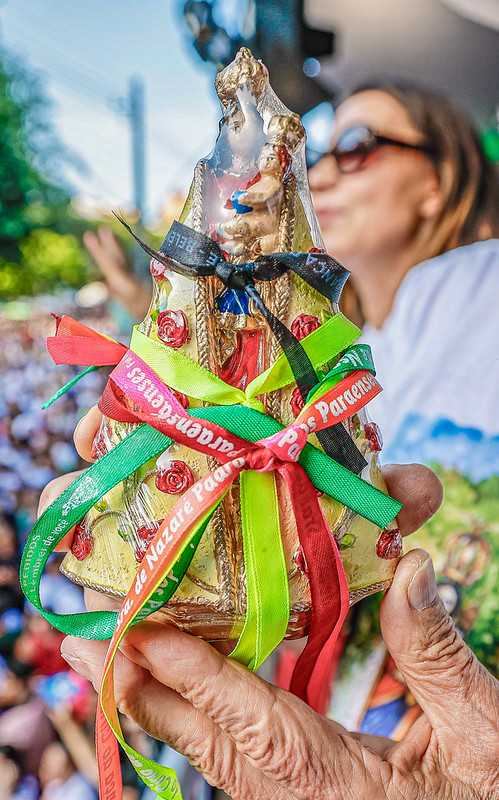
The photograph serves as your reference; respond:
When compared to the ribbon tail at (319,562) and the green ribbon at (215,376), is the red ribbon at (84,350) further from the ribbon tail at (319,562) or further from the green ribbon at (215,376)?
the ribbon tail at (319,562)

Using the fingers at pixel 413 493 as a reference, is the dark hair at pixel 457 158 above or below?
above

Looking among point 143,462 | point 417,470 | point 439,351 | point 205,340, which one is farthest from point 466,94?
point 143,462

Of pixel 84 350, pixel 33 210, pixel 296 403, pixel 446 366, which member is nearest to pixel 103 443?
pixel 84 350

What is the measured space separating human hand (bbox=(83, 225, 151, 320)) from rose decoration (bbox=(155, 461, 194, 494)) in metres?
1.32

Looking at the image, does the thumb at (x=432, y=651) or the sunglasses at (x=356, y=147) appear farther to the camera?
the sunglasses at (x=356, y=147)

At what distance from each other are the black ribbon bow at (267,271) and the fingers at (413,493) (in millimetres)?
149

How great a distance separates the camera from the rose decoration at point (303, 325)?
722 millimetres

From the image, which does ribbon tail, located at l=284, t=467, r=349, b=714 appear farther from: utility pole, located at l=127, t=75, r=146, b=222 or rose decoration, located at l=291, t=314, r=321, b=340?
utility pole, located at l=127, t=75, r=146, b=222

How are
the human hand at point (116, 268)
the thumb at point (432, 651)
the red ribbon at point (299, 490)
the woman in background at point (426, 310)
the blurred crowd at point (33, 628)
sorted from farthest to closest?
the human hand at point (116, 268)
the blurred crowd at point (33, 628)
the woman in background at point (426, 310)
the thumb at point (432, 651)
the red ribbon at point (299, 490)

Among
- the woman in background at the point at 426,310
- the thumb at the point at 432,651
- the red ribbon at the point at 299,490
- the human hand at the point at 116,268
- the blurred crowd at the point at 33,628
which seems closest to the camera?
the red ribbon at the point at 299,490

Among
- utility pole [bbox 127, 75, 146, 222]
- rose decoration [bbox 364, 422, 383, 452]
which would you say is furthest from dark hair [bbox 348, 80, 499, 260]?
rose decoration [bbox 364, 422, 383, 452]

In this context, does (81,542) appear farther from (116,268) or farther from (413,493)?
(116,268)

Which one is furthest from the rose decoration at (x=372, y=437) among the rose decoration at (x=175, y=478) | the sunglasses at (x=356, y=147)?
the sunglasses at (x=356, y=147)

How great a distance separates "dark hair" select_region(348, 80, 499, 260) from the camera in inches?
66.1
